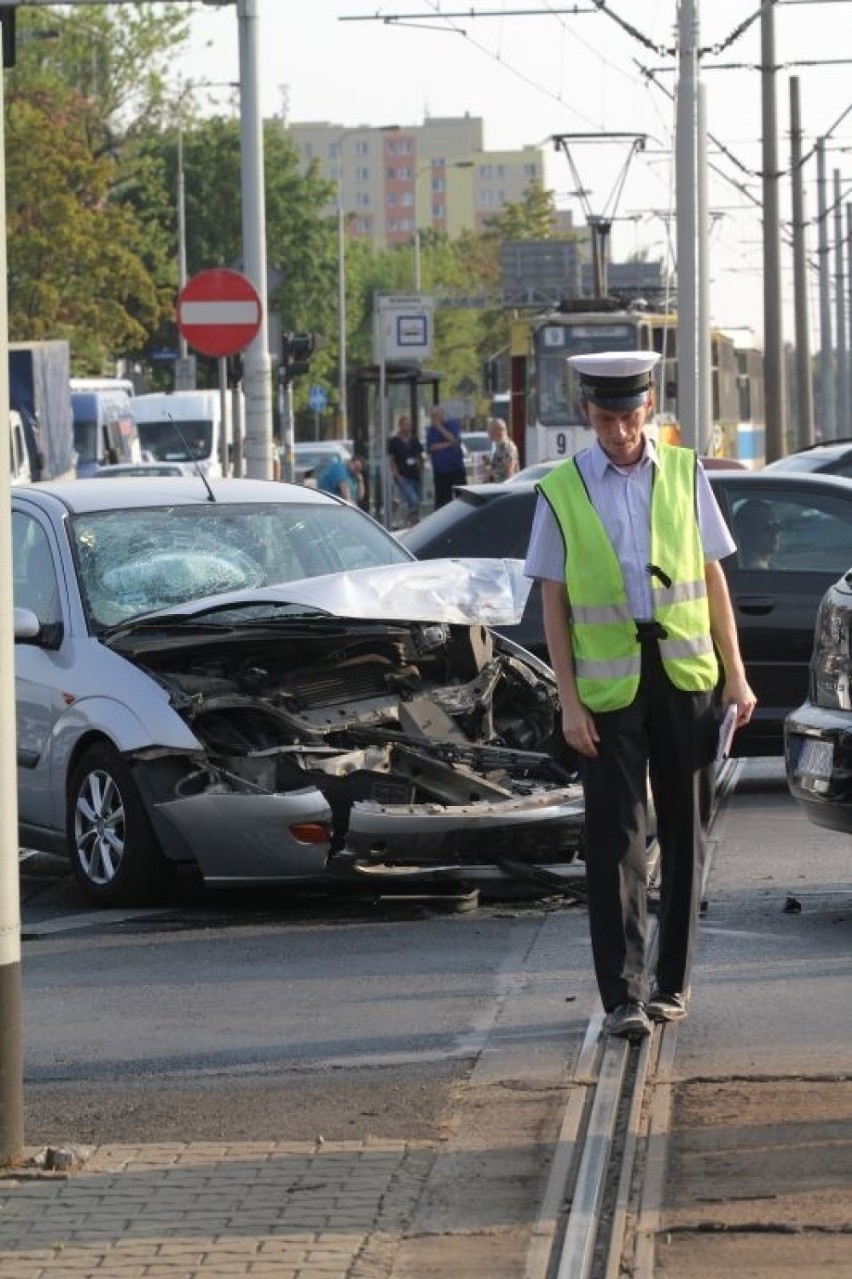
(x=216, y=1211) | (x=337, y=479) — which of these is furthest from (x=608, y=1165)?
(x=337, y=479)

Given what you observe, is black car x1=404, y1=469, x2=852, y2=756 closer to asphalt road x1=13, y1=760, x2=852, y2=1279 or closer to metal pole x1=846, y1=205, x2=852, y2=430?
asphalt road x1=13, y1=760, x2=852, y2=1279

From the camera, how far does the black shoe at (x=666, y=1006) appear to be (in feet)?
22.7

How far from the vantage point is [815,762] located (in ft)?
28.5

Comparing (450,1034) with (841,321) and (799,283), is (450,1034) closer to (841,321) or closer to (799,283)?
(799,283)

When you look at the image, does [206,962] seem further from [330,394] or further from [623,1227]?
[330,394]

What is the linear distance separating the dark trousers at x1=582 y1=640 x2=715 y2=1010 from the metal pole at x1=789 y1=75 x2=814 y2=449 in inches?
1774

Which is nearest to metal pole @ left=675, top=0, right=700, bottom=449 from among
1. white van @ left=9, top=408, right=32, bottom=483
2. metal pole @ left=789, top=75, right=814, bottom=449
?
white van @ left=9, top=408, right=32, bottom=483

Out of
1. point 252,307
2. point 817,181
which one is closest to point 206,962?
point 252,307

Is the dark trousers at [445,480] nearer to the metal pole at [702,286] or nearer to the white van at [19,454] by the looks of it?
the white van at [19,454]

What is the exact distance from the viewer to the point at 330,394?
9050 centimetres

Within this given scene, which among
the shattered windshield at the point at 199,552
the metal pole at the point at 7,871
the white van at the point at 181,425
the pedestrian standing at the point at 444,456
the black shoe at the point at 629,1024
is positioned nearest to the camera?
the metal pole at the point at 7,871

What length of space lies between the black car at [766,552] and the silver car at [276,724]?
8.33 feet

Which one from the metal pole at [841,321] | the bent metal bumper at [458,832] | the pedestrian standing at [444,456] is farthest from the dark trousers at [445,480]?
the metal pole at [841,321]

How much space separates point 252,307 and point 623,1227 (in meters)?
15.4
